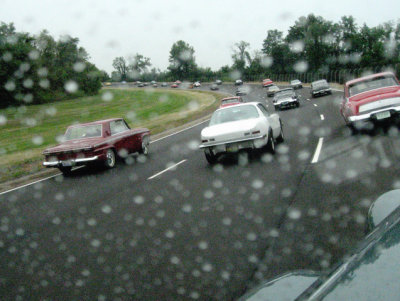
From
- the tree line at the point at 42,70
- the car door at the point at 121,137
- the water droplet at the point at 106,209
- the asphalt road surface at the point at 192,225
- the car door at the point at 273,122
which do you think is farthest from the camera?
the tree line at the point at 42,70

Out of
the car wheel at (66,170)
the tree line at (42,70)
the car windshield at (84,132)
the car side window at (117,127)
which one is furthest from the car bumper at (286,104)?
the tree line at (42,70)

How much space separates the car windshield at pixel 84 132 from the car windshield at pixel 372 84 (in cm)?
820

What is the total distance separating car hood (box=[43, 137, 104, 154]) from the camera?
11.4m

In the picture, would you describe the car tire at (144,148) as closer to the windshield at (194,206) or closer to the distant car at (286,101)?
the windshield at (194,206)

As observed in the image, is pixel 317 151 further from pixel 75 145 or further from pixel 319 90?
pixel 319 90

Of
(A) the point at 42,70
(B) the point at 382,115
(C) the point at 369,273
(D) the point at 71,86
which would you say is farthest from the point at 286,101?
(D) the point at 71,86

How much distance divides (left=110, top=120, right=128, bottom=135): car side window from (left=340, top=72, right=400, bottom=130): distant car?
24.2 ft

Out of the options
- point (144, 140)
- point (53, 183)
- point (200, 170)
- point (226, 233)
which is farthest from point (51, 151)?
point (226, 233)

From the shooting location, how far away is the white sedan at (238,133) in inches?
393

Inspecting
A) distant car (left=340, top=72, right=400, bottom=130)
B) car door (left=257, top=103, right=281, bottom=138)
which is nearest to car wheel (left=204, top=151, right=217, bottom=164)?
car door (left=257, top=103, right=281, bottom=138)

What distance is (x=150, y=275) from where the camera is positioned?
4.02 meters

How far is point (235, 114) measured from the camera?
11102mm

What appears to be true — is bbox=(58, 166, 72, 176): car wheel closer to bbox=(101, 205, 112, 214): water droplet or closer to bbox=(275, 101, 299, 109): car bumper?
bbox=(101, 205, 112, 214): water droplet

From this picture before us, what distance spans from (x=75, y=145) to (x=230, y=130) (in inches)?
184
